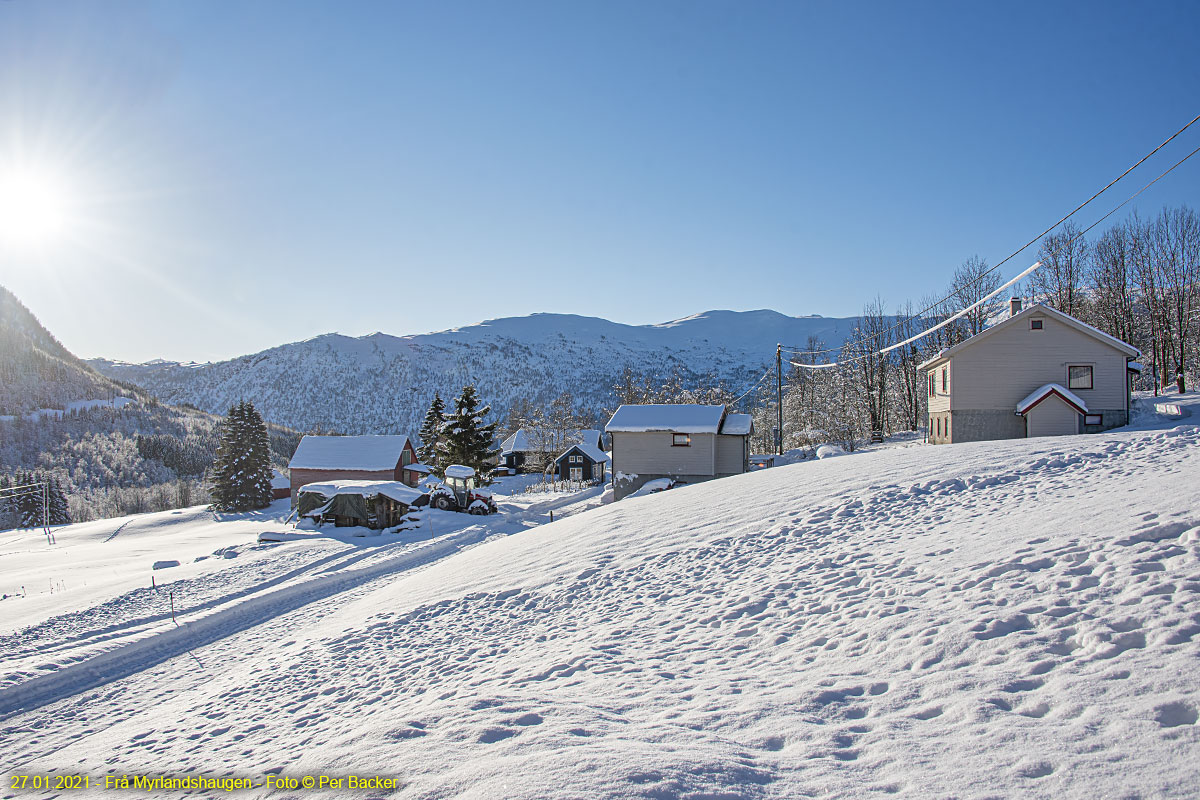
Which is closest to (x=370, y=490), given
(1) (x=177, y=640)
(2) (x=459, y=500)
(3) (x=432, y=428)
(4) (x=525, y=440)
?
(2) (x=459, y=500)

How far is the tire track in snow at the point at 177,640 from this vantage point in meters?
10.7

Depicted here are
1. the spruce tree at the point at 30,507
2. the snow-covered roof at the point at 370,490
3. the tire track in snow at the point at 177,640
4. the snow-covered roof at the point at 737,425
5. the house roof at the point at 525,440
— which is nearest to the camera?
the tire track in snow at the point at 177,640

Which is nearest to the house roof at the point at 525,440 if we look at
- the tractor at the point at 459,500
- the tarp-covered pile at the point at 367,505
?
the tractor at the point at 459,500

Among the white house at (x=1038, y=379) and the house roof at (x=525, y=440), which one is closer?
the white house at (x=1038, y=379)

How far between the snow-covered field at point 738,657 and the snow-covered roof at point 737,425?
1901 centimetres

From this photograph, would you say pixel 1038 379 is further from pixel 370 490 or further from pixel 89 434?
pixel 89 434

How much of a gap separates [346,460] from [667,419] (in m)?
28.8

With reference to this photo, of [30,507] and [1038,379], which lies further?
[30,507]

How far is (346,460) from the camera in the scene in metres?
47.6

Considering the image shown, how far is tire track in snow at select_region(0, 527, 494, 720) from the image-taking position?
1069cm

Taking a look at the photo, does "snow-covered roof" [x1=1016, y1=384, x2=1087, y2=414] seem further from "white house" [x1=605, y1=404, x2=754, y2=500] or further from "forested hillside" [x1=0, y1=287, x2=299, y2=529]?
"forested hillside" [x1=0, y1=287, x2=299, y2=529]

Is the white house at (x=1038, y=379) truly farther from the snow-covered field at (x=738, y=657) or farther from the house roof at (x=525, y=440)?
the house roof at (x=525, y=440)

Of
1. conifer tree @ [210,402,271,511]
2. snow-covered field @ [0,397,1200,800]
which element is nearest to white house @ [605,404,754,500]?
snow-covered field @ [0,397,1200,800]

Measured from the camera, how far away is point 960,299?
46438mm
